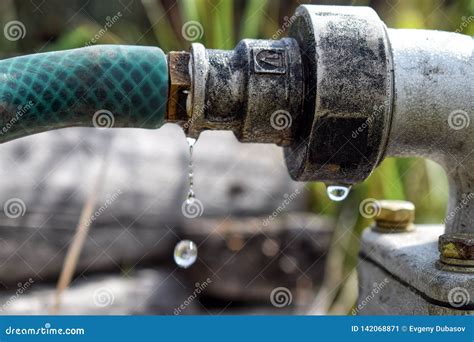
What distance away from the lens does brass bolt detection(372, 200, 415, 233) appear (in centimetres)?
136

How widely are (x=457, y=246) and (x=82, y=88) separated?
1.85 ft

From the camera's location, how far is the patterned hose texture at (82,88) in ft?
3.07

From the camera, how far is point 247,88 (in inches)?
38.5

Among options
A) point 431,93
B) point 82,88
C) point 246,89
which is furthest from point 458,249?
point 82,88

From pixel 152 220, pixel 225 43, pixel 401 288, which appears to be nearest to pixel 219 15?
pixel 225 43

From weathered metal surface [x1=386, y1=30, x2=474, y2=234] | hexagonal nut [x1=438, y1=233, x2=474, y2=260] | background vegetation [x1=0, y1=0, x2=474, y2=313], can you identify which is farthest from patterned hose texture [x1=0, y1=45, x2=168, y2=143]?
background vegetation [x1=0, y1=0, x2=474, y2=313]

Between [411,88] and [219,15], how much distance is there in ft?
5.49

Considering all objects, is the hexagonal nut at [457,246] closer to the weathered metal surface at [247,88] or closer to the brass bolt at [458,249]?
the brass bolt at [458,249]

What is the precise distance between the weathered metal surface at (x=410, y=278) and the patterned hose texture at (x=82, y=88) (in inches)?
18.3

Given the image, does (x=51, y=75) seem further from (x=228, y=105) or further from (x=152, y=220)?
(x=152, y=220)

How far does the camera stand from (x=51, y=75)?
0.94m

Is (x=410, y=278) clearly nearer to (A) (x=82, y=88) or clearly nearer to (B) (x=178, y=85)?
(B) (x=178, y=85)

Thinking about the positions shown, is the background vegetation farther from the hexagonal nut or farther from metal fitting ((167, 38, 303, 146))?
metal fitting ((167, 38, 303, 146))

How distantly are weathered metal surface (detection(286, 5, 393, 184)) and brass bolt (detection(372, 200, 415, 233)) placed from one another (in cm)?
36
